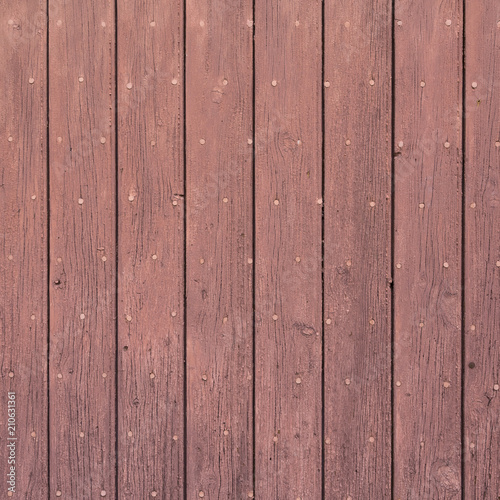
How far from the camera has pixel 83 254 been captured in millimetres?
775

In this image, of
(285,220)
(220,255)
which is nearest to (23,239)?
(220,255)

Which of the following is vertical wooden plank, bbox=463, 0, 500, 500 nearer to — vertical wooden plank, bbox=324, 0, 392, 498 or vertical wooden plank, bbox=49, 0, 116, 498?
vertical wooden plank, bbox=324, 0, 392, 498

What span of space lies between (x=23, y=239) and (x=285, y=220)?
18.2 inches

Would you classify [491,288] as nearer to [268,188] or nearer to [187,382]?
[268,188]

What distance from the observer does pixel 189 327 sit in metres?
0.77

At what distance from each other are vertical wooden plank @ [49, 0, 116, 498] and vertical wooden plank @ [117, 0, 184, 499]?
→ 3cm

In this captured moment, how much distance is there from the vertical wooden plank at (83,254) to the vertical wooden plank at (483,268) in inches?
24.3

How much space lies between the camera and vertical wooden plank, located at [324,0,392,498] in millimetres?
759

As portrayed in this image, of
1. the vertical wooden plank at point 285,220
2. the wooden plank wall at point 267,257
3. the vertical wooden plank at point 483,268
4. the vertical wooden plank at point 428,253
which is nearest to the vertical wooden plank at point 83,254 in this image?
the wooden plank wall at point 267,257


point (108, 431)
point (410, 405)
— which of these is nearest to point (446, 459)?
point (410, 405)

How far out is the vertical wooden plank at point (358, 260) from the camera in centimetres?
76

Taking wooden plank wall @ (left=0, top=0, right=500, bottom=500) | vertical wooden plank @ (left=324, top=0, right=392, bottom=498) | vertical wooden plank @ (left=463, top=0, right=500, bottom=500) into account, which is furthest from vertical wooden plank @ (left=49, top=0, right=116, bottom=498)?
vertical wooden plank @ (left=463, top=0, right=500, bottom=500)

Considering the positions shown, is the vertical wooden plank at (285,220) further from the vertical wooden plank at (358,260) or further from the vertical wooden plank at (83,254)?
the vertical wooden plank at (83,254)

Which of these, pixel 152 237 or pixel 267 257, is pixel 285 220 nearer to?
pixel 267 257
